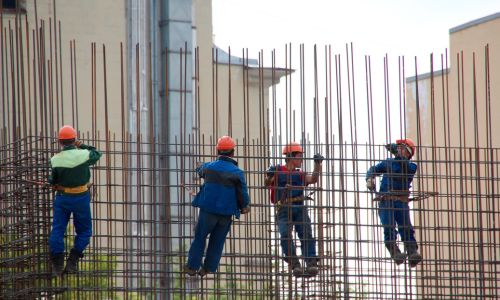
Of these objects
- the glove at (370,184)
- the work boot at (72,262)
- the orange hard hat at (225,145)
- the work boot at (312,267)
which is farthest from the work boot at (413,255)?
the work boot at (72,262)

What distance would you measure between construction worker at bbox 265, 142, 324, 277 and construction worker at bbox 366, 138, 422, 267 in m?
0.97

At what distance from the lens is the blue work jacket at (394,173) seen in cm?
1667

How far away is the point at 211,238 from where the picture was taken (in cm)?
1582

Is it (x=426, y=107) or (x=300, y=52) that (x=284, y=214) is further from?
(x=426, y=107)

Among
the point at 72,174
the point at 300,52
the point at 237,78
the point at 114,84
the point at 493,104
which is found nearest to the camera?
the point at 72,174

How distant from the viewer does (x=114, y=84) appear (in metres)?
33.7

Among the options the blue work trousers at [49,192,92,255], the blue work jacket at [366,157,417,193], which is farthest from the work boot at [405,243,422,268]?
the blue work trousers at [49,192,92,255]

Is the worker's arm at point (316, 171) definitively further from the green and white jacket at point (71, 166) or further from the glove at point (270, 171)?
the green and white jacket at point (71, 166)

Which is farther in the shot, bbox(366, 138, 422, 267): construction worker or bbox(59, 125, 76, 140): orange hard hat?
bbox(366, 138, 422, 267): construction worker

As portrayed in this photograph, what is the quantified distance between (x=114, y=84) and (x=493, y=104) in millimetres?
10827

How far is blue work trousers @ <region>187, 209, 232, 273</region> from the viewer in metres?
15.6

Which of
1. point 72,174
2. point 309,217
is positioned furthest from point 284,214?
point 72,174

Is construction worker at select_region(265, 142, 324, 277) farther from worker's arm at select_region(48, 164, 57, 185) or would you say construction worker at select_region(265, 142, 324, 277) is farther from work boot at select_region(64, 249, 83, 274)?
worker's arm at select_region(48, 164, 57, 185)

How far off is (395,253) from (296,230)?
1.49 m
